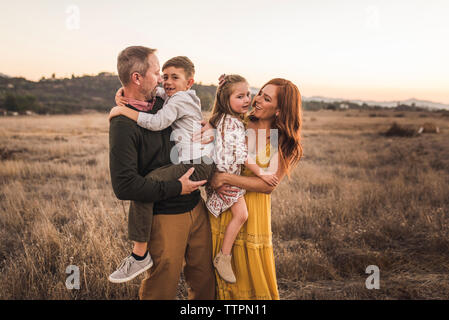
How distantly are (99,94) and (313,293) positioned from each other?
246 feet

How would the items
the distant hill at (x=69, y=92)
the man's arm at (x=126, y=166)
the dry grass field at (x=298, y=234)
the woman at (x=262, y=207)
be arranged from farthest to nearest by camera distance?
the distant hill at (x=69, y=92)
the dry grass field at (x=298, y=234)
the woman at (x=262, y=207)
the man's arm at (x=126, y=166)

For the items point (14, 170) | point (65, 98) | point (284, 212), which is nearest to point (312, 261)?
point (284, 212)

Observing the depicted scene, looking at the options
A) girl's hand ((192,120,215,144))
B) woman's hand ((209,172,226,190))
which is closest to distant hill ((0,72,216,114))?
girl's hand ((192,120,215,144))

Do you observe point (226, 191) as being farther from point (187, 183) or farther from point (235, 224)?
point (187, 183)

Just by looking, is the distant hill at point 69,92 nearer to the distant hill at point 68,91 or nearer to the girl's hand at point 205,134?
the distant hill at point 68,91

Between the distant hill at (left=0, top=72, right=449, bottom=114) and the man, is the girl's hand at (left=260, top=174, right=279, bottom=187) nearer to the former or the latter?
the man

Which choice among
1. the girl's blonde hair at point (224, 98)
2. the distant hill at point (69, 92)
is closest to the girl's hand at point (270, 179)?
the girl's blonde hair at point (224, 98)

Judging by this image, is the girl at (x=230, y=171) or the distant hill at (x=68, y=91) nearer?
the girl at (x=230, y=171)

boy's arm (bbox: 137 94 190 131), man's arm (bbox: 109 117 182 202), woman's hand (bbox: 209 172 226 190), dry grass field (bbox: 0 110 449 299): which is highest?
boy's arm (bbox: 137 94 190 131)

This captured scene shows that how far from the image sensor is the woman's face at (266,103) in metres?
2.59

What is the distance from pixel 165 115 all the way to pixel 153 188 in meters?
0.56

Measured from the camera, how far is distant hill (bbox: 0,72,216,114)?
165ft

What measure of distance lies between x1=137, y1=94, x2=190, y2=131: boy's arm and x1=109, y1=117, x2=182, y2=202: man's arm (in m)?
0.09

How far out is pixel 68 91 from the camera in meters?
69.1
